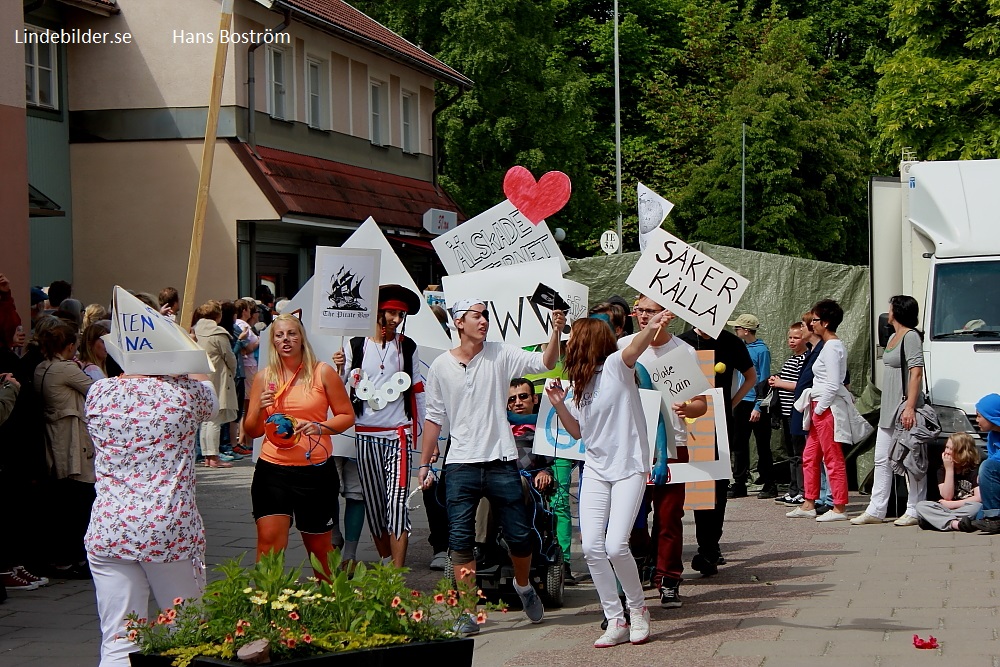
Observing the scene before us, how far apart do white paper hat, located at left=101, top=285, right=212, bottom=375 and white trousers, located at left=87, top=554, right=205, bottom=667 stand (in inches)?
32.7

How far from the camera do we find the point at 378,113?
1252 inches

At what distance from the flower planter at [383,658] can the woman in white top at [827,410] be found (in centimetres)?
760

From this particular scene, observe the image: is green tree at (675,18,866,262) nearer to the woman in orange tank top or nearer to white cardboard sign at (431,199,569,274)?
white cardboard sign at (431,199,569,274)

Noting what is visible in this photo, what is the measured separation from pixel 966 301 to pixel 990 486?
1.88m

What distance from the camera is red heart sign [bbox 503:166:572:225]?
9668 millimetres

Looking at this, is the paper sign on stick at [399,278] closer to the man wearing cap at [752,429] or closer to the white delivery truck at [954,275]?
the white delivery truck at [954,275]

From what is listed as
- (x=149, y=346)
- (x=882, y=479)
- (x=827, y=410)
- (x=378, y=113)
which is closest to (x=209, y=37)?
(x=378, y=113)

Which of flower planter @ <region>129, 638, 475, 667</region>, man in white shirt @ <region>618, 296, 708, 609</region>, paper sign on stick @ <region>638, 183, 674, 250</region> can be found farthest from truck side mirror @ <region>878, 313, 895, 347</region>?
flower planter @ <region>129, 638, 475, 667</region>

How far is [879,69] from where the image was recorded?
2770 centimetres

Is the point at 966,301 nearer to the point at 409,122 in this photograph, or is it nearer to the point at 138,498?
the point at 138,498

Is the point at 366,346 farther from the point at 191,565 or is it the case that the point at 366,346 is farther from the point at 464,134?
the point at 464,134

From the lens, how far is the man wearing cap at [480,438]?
299 inches

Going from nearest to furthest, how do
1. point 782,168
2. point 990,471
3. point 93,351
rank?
1. point 93,351
2. point 990,471
3. point 782,168

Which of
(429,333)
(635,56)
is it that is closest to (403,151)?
(635,56)
